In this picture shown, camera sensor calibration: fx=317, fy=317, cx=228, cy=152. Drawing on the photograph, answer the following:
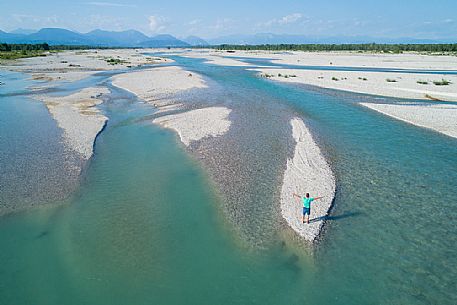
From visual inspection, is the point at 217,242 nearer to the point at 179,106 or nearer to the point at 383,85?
the point at 179,106

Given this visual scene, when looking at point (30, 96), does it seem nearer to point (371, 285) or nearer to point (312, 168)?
point (312, 168)

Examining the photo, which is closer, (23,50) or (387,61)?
(387,61)

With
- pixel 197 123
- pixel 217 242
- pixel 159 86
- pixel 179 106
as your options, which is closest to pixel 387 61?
pixel 159 86

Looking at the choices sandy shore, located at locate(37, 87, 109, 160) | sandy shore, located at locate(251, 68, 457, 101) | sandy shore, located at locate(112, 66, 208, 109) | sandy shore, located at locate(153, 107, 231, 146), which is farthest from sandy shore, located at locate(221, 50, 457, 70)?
sandy shore, located at locate(37, 87, 109, 160)

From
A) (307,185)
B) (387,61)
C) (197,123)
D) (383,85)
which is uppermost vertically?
(387,61)

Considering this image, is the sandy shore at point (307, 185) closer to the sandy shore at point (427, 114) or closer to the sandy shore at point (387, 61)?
the sandy shore at point (427, 114)

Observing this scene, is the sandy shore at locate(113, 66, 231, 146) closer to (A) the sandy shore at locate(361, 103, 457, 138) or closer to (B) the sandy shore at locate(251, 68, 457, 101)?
(A) the sandy shore at locate(361, 103, 457, 138)
